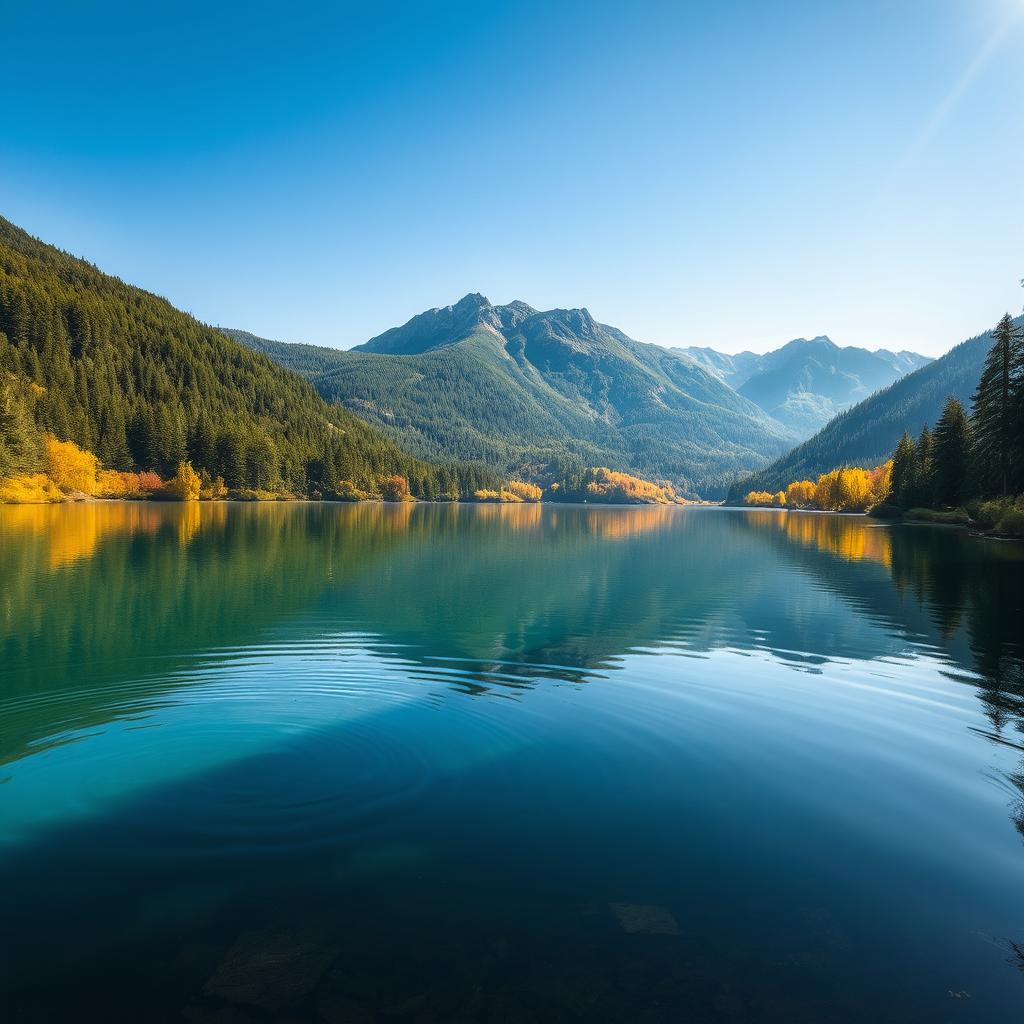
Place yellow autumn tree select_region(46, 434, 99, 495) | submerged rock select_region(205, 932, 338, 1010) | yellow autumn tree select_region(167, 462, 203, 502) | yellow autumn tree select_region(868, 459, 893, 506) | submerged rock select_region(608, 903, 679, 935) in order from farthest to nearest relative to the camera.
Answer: yellow autumn tree select_region(868, 459, 893, 506), yellow autumn tree select_region(167, 462, 203, 502), yellow autumn tree select_region(46, 434, 99, 495), submerged rock select_region(608, 903, 679, 935), submerged rock select_region(205, 932, 338, 1010)

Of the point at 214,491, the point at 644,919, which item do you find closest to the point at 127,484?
the point at 214,491

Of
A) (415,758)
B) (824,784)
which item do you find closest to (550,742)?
(415,758)

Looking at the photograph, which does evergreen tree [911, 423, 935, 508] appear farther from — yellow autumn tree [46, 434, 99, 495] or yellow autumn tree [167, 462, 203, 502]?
yellow autumn tree [46, 434, 99, 495]

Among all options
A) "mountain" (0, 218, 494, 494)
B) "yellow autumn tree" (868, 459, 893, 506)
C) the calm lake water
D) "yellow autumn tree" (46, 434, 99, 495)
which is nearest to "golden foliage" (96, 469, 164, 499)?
"mountain" (0, 218, 494, 494)

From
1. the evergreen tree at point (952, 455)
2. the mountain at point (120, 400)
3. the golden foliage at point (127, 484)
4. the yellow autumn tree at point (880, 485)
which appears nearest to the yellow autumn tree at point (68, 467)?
the golden foliage at point (127, 484)

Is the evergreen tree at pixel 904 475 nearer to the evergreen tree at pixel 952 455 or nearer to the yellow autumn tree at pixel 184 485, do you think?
the evergreen tree at pixel 952 455

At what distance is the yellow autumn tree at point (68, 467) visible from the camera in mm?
114125

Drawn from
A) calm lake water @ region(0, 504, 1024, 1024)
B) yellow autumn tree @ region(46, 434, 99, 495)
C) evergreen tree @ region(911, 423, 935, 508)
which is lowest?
calm lake water @ region(0, 504, 1024, 1024)

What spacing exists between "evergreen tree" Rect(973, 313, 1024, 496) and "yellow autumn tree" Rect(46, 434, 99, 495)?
142602 mm

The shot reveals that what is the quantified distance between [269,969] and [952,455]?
347ft

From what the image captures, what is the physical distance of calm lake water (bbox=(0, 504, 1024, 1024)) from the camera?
629cm

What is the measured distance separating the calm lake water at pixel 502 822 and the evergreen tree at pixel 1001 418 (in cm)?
4922

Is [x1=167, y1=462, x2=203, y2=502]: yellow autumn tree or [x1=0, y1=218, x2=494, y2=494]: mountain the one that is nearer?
[x1=167, y1=462, x2=203, y2=502]: yellow autumn tree

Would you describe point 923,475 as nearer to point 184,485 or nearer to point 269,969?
point 269,969
